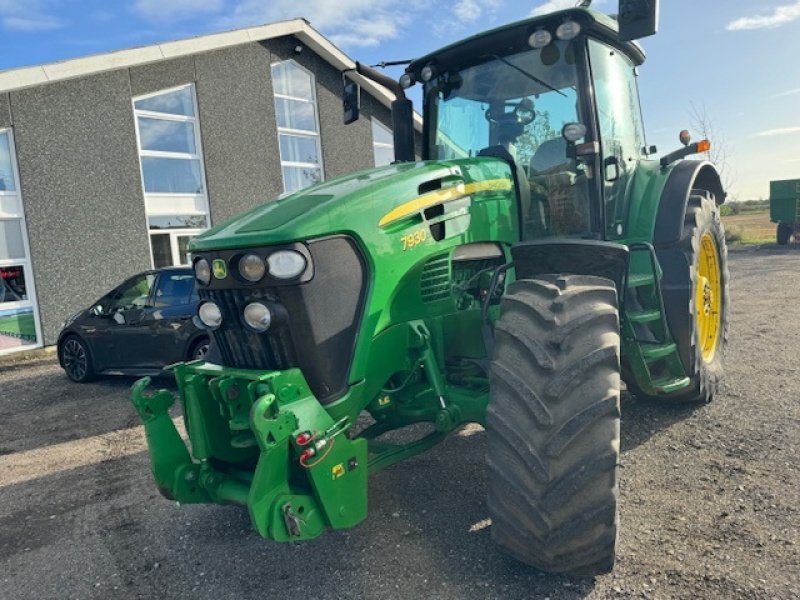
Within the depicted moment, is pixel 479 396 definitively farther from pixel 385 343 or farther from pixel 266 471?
pixel 266 471

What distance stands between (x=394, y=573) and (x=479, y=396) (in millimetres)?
938

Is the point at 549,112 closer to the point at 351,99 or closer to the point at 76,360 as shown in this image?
the point at 351,99

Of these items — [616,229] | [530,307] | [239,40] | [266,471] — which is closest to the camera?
[266,471]

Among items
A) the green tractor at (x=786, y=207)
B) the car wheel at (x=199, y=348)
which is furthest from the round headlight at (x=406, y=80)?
the green tractor at (x=786, y=207)

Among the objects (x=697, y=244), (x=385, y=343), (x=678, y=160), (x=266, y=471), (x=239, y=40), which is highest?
(x=239, y=40)

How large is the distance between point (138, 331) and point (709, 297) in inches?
241

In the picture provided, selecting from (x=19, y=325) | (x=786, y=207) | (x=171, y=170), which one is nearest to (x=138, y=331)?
(x=19, y=325)

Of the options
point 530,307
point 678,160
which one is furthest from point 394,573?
point 678,160

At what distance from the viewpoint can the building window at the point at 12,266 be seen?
10.7 metres

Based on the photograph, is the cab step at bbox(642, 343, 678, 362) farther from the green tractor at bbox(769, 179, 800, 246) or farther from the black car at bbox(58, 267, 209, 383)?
the green tractor at bbox(769, 179, 800, 246)

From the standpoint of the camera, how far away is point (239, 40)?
536 inches

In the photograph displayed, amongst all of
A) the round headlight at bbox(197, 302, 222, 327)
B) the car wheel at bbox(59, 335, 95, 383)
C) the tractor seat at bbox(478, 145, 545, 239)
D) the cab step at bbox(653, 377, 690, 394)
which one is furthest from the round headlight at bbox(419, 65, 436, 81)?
the car wheel at bbox(59, 335, 95, 383)

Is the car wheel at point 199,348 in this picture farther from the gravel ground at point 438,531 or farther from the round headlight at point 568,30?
the round headlight at point 568,30

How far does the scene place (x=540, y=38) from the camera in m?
3.79
